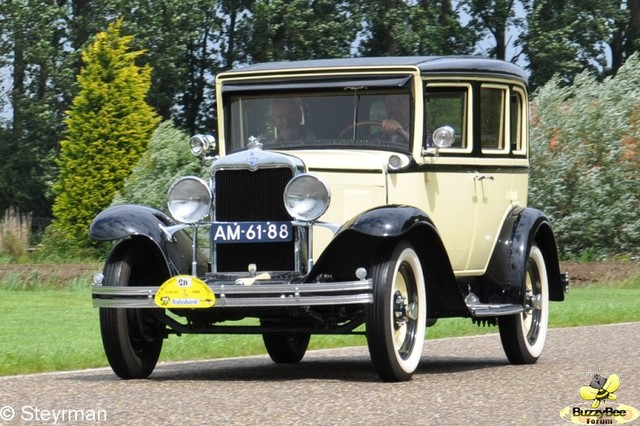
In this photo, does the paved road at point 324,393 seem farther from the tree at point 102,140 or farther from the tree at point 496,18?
the tree at point 496,18

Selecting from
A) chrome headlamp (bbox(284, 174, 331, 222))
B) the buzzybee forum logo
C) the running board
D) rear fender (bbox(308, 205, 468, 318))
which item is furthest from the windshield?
the buzzybee forum logo

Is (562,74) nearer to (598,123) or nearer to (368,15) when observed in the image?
(368,15)

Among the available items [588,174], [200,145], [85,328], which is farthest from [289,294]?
[588,174]

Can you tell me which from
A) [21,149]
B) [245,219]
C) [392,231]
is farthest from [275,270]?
[21,149]

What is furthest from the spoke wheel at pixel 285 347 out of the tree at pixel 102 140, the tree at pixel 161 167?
the tree at pixel 102 140

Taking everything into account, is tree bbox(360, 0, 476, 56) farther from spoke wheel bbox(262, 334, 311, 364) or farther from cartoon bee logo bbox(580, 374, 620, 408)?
cartoon bee logo bbox(580, 374, 620, 408)

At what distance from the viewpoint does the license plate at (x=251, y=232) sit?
9.91 metres

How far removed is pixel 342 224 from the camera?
10148 millimetres

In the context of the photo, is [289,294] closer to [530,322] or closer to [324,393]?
[324,393]

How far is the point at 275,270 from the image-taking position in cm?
998

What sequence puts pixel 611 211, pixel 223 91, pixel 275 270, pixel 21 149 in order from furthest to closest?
pixel 21 149
pixel 611 211
pixel 223 91
pixel 275 270

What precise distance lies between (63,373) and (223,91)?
2.48 m

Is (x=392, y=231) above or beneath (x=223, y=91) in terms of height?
beneath

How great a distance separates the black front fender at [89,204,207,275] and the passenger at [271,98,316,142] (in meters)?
1.19
